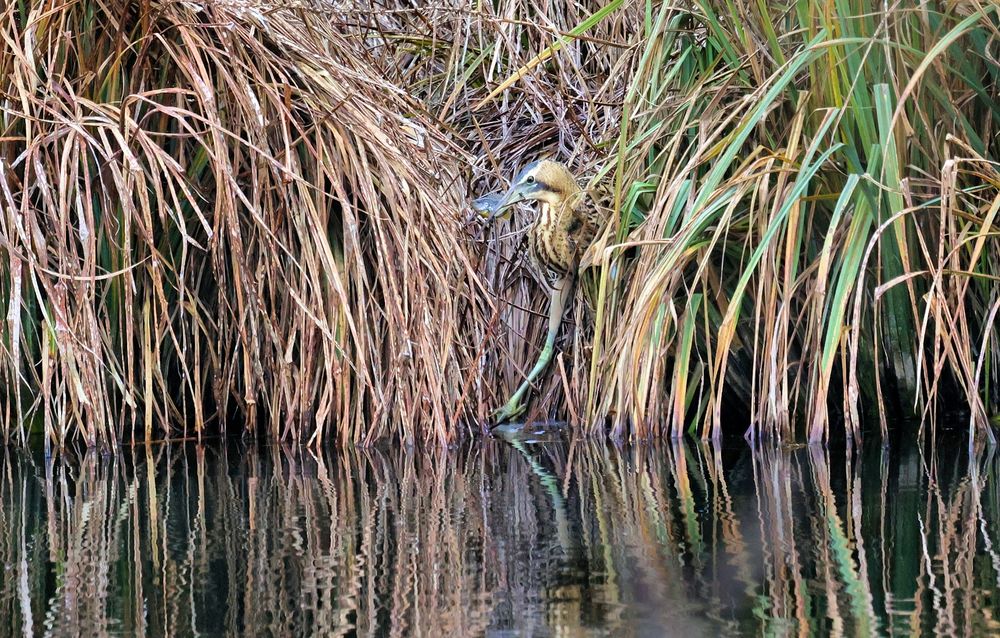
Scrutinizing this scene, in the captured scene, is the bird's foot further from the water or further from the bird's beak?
the water

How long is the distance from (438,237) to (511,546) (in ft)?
5.72

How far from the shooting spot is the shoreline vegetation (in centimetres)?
337

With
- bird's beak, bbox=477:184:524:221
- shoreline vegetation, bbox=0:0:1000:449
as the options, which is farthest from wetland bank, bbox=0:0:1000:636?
bird's beak, bbox=477:184:524:221

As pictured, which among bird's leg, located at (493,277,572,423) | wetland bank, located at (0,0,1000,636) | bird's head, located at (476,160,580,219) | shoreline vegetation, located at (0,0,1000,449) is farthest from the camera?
bird's leg, located at (493,277,572,423)

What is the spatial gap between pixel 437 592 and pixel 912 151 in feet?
7.17

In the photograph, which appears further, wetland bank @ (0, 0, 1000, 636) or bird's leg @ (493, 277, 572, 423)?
bird's leg @ (493, 277, 572, 423)

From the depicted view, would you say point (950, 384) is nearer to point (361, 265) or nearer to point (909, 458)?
point (909, 458)

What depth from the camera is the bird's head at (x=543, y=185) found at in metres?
3.94

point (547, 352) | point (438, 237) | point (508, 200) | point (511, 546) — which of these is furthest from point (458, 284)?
point (511, 546)

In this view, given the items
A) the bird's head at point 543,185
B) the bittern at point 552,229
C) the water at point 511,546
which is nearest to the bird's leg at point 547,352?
the bittern at point 552,229

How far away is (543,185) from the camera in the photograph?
12.9 feet

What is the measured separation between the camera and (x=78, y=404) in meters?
3.50

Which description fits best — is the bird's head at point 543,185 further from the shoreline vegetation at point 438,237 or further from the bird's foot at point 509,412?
the bird's foot at point 509,412

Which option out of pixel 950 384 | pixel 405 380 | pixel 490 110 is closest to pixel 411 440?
pixel 405 380
